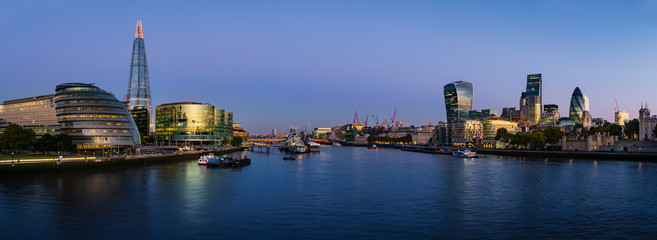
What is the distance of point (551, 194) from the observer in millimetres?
49750

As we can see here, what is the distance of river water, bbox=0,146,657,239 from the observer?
31797 millimetres

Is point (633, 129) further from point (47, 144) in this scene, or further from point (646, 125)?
point (47, 144)

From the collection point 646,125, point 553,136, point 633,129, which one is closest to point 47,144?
point 553,136

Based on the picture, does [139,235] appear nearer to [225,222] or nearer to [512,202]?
[225,222]

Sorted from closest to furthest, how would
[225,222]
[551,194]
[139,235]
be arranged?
[139,235]
[225,222]
[551,194]

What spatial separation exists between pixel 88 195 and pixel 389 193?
3319cm

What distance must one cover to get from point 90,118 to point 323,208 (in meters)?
95.1

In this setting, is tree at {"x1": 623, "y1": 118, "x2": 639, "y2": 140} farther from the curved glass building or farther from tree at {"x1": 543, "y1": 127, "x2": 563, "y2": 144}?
the curved glass building

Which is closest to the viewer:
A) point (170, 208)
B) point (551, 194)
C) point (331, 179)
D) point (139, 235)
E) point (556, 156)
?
point (139, 235)

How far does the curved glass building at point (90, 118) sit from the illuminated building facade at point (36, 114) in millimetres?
4459

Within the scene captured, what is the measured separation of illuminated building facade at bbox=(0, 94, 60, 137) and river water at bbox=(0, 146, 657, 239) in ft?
211

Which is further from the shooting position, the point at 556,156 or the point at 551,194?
the point at 556,156

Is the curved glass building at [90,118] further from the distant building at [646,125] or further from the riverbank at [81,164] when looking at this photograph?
the distant building at [646,125]

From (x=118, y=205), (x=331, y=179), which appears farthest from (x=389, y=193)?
(x=118, y=205)
